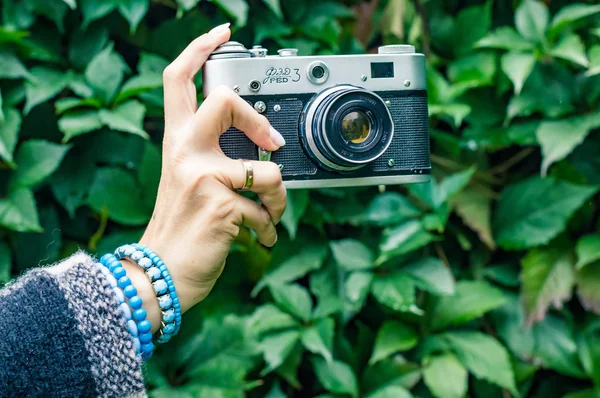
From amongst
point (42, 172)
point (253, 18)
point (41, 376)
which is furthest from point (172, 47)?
point (41, 376)

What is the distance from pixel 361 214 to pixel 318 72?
42cm

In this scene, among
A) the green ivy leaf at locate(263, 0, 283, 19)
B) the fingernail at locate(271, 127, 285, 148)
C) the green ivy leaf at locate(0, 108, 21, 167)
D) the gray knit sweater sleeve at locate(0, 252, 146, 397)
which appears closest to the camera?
the gray knit sweater sleeve at locate(0, 252, 146, 397)

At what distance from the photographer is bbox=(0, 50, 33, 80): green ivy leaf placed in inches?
37.6

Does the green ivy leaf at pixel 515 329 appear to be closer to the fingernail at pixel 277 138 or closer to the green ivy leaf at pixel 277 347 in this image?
the green ivy leaf at pixel 277 347

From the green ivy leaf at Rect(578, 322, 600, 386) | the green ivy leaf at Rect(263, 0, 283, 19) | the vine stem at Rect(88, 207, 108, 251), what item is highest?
the green ivy leaf at Rect(263, 0, 283, 19)

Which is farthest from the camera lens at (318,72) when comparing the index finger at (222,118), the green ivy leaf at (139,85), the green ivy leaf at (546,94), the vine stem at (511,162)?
the vine stem at (511,162)

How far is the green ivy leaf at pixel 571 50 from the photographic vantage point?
99cm

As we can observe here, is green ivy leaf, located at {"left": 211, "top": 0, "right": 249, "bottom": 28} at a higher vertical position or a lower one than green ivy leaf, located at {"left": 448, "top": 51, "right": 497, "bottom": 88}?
higher

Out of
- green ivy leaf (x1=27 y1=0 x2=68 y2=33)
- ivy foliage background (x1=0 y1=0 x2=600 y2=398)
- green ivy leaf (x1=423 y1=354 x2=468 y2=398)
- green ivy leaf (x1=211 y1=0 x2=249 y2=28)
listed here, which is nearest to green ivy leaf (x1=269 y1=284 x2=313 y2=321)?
ivy foliage background (x1=0 y1=0 x2=600 y2=398)

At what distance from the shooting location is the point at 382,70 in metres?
0.72

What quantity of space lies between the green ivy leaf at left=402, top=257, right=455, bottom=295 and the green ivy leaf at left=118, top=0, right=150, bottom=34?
1.90ft

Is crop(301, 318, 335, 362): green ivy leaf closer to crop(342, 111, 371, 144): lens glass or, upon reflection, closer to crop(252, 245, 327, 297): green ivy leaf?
crop(252, 245, 327, 297): green ivy leaf

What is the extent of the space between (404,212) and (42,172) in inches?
22.2

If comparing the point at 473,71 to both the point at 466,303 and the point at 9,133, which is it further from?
the point at 9,133
